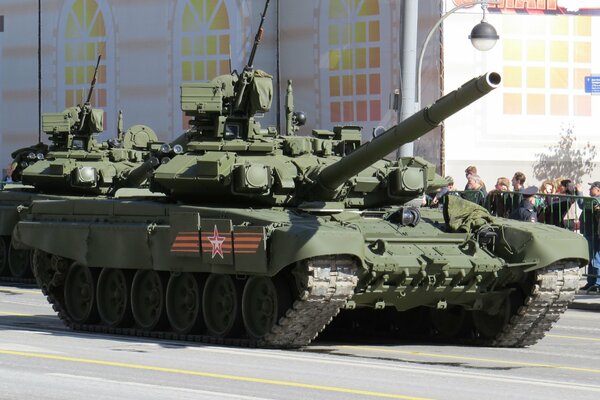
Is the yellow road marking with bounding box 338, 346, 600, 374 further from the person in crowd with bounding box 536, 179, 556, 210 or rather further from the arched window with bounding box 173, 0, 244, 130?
the arched window with bounding box 173, 0, 244, 130

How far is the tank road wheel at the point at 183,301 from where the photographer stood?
62.5 feet

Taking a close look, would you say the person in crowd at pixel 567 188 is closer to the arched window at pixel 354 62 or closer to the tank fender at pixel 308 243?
the arched window at pixel 354 62

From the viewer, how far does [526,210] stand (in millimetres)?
25281

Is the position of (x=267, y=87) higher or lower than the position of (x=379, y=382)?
higher

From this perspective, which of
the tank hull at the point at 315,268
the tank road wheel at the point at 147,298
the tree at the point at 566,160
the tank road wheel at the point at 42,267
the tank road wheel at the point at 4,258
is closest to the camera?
the tank hull at the point at 315,268

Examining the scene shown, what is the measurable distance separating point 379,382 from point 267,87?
Result: 684 cm

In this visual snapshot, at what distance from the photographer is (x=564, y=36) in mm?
37125

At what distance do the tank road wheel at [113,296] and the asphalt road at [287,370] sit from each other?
0.62 meters

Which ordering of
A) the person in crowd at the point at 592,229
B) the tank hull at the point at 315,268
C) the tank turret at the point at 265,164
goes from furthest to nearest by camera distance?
the person in crowd at the point at 592,229
the tank turret at the point at 265,164
the tank hull at the point at 315,268

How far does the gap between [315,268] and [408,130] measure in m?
1.66

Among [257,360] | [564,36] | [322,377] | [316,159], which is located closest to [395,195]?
[316,159]

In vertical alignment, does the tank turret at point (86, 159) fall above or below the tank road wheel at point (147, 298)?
above

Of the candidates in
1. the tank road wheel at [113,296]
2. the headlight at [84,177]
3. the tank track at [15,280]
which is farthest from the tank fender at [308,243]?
the tank track at [15,280]

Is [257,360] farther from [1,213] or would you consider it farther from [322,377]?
[1,213]
